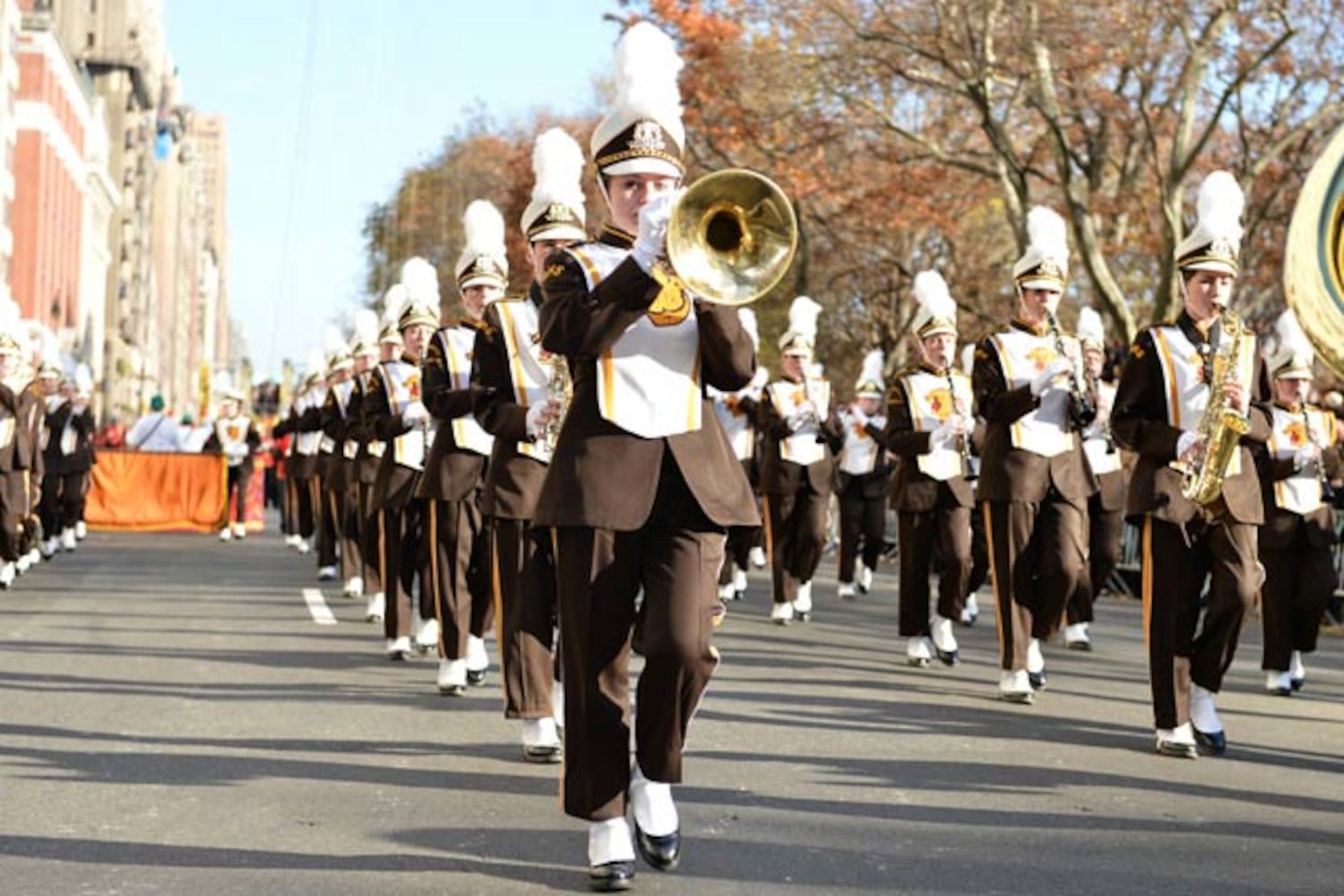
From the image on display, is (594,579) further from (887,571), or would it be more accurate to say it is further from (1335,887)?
(887,571)

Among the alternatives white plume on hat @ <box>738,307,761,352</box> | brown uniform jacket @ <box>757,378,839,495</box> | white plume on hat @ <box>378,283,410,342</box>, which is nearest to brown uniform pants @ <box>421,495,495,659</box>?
white plume on hat @ <box>738,307,761,352</box>

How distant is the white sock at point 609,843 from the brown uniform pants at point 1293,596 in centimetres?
765

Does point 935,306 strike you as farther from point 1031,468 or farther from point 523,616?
point 523,616

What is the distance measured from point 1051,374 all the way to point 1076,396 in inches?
13.4

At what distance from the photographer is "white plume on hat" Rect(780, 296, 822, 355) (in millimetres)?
18203

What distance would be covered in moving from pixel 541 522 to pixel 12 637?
28.4 ft

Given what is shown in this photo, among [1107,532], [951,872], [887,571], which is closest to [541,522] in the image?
[951,872]

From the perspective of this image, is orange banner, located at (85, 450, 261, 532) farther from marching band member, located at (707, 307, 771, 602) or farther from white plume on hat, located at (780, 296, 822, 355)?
white plume on hat, located at (780, 296, 822, 355)

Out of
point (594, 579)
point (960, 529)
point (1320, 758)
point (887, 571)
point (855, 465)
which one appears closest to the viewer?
point (594, 579)

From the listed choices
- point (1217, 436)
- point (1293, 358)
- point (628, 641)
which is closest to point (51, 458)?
point (1293, 358)

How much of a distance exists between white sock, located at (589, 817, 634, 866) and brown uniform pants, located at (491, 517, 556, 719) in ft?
6.07

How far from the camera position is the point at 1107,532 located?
1738 centimetres

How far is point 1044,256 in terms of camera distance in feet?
→ 40.1

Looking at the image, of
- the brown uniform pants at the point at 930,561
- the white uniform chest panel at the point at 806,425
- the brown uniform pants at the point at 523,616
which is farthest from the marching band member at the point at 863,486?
the brown uniform pants at the point at 523,616
